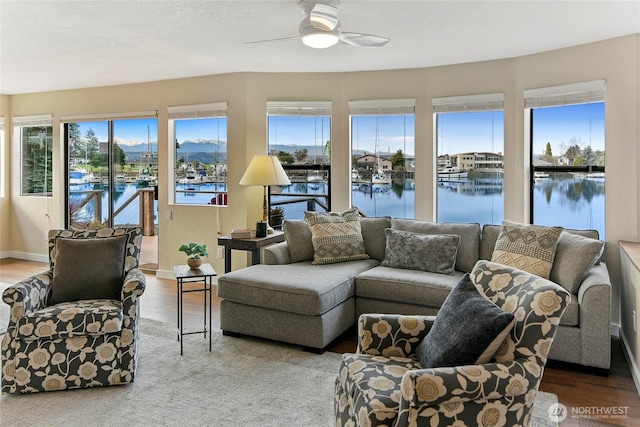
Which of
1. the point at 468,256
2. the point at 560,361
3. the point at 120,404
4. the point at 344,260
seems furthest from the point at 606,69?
the point at 120,404

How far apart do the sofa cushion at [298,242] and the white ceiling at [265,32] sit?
1.64m

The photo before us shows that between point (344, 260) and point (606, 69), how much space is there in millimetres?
2738

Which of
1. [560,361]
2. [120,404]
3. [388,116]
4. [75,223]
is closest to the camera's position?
[120,404]

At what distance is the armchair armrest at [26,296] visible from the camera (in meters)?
2.73

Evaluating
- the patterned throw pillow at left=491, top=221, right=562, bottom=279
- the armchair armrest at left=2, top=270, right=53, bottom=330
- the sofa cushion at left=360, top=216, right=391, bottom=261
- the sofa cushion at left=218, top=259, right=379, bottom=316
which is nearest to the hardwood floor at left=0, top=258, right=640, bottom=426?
the sofa cushion at left=218, top=259, right=379, bottom=316

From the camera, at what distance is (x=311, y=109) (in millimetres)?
5223

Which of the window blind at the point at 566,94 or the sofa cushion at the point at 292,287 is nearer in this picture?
the sofa cushion at the point at 292,287

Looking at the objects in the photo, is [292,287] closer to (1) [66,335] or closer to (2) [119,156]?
(1) [66,335]

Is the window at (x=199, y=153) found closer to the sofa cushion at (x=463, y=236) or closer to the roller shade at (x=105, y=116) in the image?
the roller shade at (x=105, y=116)

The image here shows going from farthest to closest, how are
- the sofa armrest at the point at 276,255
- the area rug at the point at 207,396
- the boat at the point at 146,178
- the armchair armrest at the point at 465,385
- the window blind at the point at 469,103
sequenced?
1. the boat at the point at 146,178
2. the window blind at the point at 469,103
3. the sofa armrest at the point at 276,255
4. the area rug at the point at 207,396
5. the armchair armrest at the point at 465,385

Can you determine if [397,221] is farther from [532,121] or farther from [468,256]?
[532,121]

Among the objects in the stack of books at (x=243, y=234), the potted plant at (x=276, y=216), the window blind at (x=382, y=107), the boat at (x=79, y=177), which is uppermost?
the window blind at (x=382, y=107)

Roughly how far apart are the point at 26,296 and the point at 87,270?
413mm

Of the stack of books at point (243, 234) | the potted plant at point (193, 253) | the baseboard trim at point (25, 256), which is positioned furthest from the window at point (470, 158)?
the baseboard trim at point (25, 256)
